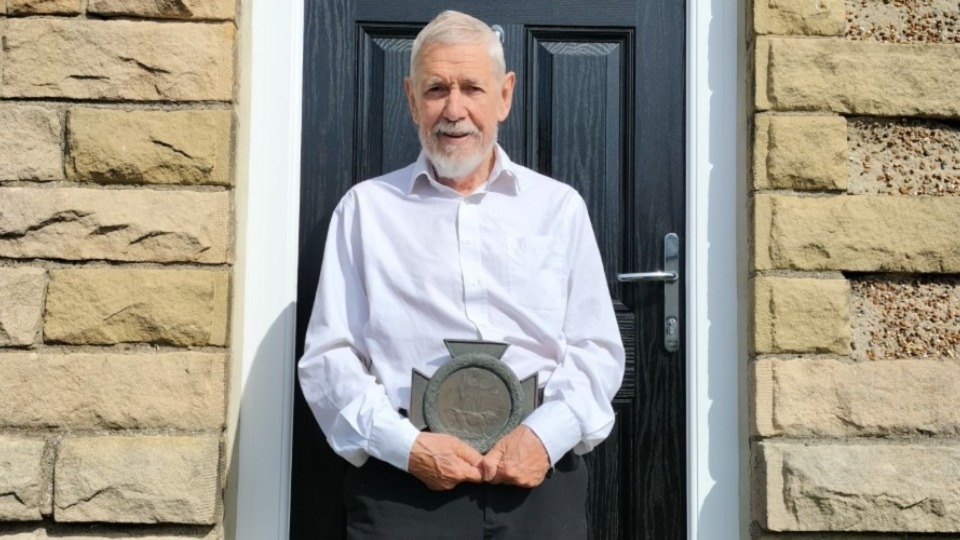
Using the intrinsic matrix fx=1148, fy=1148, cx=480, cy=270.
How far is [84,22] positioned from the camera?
3.04 metres

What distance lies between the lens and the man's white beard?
276cm

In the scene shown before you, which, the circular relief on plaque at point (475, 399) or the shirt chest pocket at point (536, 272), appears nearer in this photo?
the circular relief on plaque at point (475, 399)

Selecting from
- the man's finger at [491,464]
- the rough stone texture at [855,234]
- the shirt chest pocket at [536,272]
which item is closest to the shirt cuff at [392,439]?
the man's finger at [491,464]

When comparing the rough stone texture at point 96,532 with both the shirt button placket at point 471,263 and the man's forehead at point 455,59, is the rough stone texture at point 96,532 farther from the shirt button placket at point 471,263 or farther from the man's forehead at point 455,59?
the man's forehead at point 455,59

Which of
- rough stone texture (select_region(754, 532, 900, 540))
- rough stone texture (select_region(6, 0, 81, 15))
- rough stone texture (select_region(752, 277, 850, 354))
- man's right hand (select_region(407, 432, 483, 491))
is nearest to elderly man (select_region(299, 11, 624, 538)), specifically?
man's right hand (select_region(407, 432, 483, 491))

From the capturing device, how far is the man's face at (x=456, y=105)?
2.75 meters

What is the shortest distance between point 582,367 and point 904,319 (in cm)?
98

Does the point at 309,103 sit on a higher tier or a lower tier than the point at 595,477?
higher

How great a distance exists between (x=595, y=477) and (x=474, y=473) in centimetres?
87

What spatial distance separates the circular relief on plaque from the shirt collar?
1.67 feet

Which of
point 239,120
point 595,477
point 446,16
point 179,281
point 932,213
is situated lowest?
point 595,477

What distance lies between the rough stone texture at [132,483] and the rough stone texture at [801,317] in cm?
149

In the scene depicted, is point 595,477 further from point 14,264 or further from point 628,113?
point 14,264

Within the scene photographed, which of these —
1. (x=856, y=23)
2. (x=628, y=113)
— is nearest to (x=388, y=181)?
(x=628, y=113)
